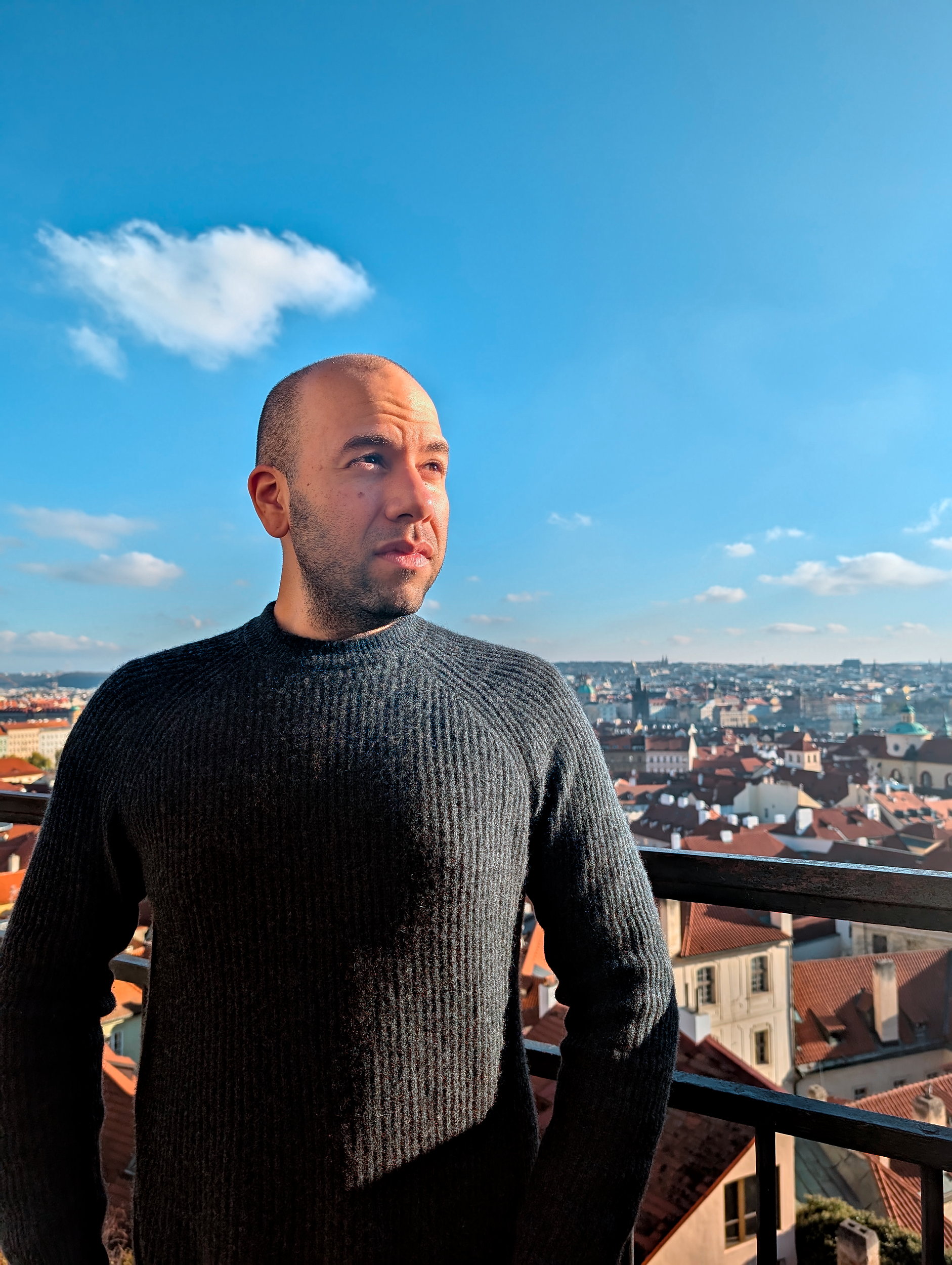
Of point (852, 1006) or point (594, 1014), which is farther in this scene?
point (852, 1006)

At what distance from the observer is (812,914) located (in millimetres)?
944

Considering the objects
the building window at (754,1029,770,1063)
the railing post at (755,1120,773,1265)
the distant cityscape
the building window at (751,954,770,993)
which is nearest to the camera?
the railing post at (755,1120,773,1265)

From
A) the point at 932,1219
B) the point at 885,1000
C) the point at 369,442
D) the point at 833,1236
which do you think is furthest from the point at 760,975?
the point at 369,442

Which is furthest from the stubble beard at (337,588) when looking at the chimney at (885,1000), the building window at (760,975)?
the chimney at (885,1000)

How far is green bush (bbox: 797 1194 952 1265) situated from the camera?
16.1m

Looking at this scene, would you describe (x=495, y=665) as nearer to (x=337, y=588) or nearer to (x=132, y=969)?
(x=337, y=588)

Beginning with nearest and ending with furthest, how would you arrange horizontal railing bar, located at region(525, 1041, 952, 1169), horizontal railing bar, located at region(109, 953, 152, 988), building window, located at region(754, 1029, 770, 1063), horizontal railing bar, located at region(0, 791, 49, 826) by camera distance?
horizontal railing bar, located at region(525, 1041, 952, 1169) < horizontal railing bar, located at region(109, 953, 152, 988) < horizontal railing bar, located at region(0, 791, 49, 826) < building window, located at region(754, 1029, 770, 1063)

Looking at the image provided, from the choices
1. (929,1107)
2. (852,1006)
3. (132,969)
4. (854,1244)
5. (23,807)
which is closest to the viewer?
(132,969)

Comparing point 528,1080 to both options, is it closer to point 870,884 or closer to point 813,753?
point 870,884

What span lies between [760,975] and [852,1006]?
5.63 meters

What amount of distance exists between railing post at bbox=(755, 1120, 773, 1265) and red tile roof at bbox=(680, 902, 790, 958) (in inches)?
778

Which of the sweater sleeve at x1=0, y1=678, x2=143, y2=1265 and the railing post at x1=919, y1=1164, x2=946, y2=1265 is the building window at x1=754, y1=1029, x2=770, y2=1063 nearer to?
the railing post at x1=919, y1=1164, x2=946, y2=1265

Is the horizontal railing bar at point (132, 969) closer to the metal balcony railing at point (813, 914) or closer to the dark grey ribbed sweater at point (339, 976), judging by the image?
the dark grey ribbed sweater at point (339, 976)

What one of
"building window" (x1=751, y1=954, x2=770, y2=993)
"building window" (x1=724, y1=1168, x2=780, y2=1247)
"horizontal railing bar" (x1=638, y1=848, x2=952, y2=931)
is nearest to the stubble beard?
"horizontal railing bar" (x1=638, y1=848, x2=952, y2=931)
